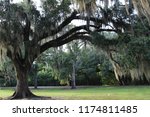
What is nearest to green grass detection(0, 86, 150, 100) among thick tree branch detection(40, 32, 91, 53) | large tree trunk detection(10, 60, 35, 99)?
large tree trunk detection(10, 60, 35, 99)

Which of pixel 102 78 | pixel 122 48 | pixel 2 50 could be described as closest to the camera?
pixel 122 48

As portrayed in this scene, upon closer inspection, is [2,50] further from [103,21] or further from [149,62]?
[149,62]

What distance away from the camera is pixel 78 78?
38.2m

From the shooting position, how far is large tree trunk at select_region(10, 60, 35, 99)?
16875mm

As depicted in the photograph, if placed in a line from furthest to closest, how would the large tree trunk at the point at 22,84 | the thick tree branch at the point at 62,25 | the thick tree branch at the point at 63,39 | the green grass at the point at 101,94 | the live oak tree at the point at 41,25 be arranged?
the large tree trunk at the point at 22,84 < the green grass at the point at 101,94 < the thick tree branch at the point at 63,39 < the thick tree branch at the point at 62,25 < the live oak tree at the point at 41,25

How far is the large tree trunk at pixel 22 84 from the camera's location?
1688cm

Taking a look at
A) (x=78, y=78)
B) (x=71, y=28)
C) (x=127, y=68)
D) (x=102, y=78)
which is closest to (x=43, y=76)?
(x=78, y=78)

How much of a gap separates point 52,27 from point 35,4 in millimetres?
1230

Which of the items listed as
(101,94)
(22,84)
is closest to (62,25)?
(22,84)

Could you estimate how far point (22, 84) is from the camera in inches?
675

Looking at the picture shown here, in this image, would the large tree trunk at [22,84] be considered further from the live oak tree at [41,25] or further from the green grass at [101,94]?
the green grass at [101,94]

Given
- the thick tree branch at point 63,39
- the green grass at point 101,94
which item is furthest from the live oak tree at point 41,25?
the green grass at point 101,94

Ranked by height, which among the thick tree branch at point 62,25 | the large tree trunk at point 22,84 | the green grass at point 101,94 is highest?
the thick tree branch at point 62,25

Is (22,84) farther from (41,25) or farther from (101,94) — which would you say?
(101,94)
